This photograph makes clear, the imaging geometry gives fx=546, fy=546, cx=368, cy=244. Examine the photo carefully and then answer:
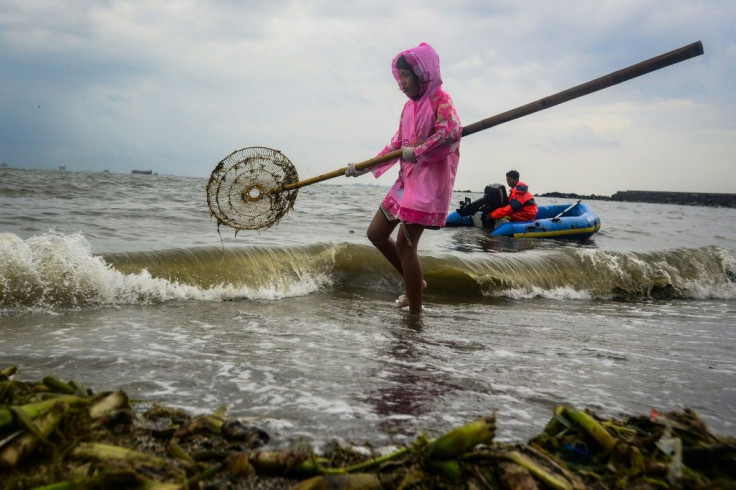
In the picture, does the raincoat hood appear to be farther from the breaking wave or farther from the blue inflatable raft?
the blue inflatable raft

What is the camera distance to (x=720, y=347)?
4531 millimetres

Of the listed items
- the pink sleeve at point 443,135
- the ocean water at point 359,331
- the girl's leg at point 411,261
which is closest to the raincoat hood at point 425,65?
the pink sleeve at point 443,135

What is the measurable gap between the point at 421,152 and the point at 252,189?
1877 mm

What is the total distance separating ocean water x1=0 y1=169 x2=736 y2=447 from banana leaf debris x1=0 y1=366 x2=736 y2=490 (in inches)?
12.9

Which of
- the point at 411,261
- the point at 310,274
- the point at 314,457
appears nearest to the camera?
the point at 314,457

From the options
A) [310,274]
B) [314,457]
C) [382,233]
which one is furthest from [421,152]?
[310,274]

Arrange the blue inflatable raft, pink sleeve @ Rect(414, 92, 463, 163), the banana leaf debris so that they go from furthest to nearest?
the blue inflatable raft, pink sleeve @ Rect(414, 92, 463, 163), the banana leaf debris

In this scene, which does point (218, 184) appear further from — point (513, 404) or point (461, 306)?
point (513, 404)

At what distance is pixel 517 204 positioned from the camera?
49.0 feet

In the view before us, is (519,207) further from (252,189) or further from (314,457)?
(314,457)

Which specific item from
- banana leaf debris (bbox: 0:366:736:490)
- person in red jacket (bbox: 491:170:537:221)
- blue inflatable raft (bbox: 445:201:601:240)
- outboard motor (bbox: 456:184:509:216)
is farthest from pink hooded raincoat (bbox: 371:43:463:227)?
outboard motor (bbox: 456:184:509:216)

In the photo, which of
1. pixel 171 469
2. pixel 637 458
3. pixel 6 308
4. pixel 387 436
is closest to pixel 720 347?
pixel 637 458

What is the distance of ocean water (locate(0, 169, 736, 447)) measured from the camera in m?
2.76

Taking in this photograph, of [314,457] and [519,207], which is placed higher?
[519,207]
